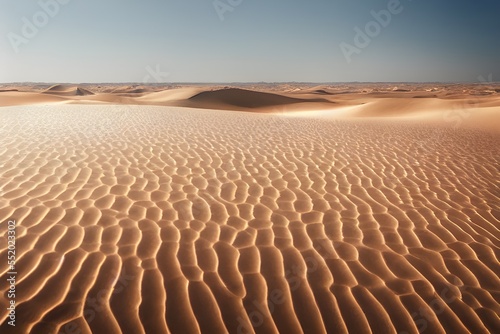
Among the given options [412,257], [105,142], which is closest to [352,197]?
[412,257]

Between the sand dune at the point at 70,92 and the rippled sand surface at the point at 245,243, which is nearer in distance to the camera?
the rippled sand surface at the point at 245,243

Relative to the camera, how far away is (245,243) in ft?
10.9

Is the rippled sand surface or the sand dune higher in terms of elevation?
the rippled sand surface

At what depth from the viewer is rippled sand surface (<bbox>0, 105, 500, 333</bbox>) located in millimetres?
2428

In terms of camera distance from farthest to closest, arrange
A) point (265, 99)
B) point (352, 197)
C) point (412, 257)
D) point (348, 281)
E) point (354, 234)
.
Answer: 1. point (265, 99)
2. point (352, 197)
3. point (354, 234)
4. point (412, 257)
5. point (348, 281)

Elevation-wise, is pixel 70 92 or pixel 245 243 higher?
pixel 245 243

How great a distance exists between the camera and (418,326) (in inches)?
95.3

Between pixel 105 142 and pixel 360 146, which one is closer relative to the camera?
pixel 105 142

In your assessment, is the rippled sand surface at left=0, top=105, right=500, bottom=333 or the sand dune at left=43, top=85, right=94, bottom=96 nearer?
the rippled sand surface at left=0, top=105, right=500, bottom=333

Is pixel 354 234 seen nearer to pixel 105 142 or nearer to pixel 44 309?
pixel 44 309

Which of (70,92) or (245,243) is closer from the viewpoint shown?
(245,243)

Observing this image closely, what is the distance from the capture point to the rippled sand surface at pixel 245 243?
2.43 m

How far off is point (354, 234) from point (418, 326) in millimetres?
1268

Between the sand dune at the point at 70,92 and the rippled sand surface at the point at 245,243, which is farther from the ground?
the rippled sand surface at the point at 245,243
